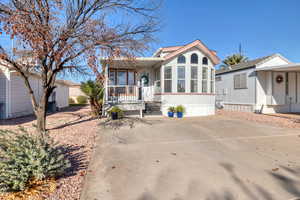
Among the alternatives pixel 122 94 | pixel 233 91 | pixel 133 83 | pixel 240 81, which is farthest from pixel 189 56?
pixel 233 91

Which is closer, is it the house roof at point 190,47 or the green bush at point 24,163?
the green bush at point 24,163

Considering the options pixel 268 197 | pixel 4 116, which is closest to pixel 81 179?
pixel 268 197

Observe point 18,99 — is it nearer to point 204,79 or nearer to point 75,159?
point 75,159

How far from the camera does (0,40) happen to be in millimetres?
4613

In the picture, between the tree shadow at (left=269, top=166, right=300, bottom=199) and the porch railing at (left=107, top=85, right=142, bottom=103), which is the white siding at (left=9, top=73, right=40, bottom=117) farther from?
the tree shadow at (left=269, top=166, right=300, bottom=199)

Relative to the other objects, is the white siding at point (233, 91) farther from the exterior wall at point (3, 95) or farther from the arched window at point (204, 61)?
the exterior wall at point (3, 95)

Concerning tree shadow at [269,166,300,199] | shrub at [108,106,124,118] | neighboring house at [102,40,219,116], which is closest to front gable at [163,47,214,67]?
neighboring house at [102,40,219,116]

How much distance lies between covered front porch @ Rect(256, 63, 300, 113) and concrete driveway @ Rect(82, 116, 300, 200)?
324 inches

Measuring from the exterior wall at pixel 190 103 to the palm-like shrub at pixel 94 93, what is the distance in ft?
13.8

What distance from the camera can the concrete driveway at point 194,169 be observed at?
2332 millimetres

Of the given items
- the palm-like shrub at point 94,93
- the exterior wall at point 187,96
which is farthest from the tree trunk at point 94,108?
the exterior wall at point 187,96

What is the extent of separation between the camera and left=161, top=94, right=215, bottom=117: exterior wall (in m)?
10.4

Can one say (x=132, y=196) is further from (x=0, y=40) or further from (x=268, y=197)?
(x=0, y=40)

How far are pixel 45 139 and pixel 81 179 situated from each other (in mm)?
1062
